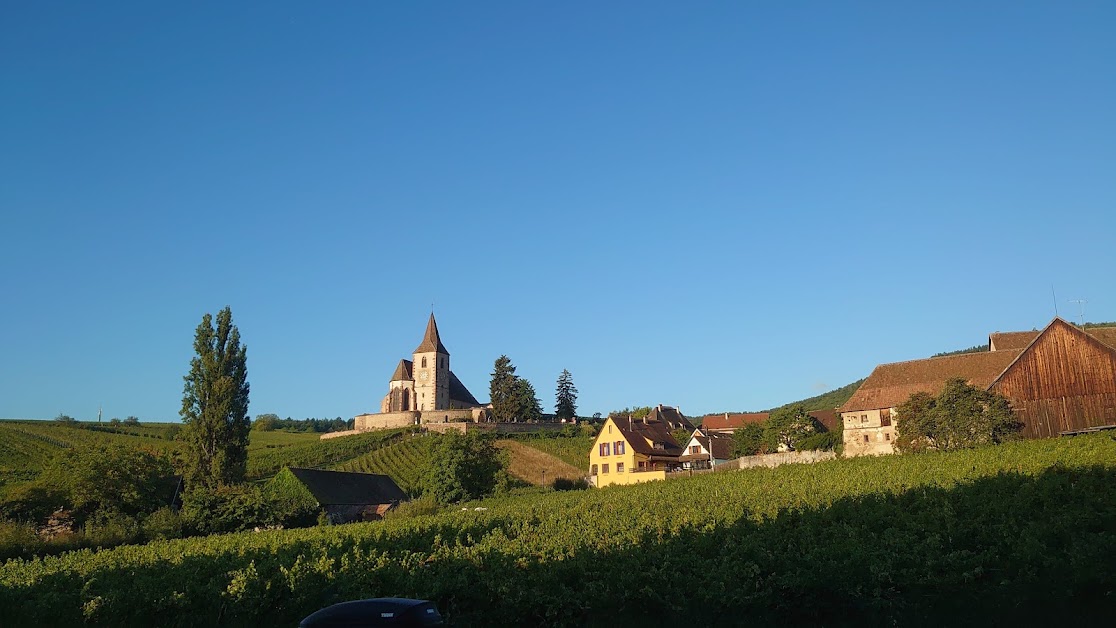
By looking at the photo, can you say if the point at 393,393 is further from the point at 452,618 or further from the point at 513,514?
the point at 452,618

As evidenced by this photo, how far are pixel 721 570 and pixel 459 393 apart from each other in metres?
135

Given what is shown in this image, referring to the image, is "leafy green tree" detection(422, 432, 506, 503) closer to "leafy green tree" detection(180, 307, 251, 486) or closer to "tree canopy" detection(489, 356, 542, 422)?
"leafy green tree" detection(180, 307, 251, 486)

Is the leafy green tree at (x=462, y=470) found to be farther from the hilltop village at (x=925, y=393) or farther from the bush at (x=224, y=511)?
the hilltop village at (x=925, y=393)

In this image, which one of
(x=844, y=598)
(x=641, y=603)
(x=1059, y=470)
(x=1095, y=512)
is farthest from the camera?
(x=1059, y=470)

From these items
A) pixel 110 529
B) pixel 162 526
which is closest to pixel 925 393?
pixel 162 526

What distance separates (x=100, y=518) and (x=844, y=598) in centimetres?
5024

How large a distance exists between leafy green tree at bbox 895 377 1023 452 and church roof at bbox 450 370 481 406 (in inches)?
4184

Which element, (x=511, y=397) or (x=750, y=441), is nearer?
(x=750, y=441)

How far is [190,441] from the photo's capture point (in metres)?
55.0

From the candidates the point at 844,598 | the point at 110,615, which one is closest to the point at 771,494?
the point at 844,598

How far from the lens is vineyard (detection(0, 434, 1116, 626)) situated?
16859 millimetres

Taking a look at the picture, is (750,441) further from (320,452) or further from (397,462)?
(320,452)

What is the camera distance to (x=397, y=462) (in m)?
92.9

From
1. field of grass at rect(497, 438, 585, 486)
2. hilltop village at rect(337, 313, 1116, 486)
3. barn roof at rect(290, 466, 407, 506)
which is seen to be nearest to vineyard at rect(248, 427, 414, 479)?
hilltop village at rect(337, 313, 1116, 486)
